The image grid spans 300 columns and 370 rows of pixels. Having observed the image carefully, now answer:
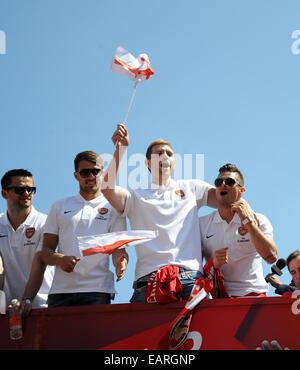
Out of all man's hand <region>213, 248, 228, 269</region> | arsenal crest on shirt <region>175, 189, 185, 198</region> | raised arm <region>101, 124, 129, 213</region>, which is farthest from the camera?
arsenal crest on shirt <region>175, 189, 185, 198</region>

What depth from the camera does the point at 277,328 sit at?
4504 millimetres

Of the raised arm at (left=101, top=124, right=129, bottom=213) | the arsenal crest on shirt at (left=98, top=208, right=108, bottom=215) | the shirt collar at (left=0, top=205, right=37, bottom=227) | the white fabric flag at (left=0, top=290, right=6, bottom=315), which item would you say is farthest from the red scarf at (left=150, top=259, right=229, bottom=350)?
the shirt collar at (left=0, top=205, right=37, bottom=227)

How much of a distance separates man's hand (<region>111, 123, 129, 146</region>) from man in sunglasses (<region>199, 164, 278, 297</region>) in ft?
3.49

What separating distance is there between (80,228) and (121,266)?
0.68m

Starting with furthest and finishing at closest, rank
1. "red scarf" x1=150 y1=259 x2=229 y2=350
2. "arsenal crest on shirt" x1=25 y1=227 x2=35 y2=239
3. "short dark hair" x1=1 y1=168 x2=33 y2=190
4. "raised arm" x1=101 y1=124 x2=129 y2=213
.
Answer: "short dark hair" x1=1 y1=168 x2=33 y2=190, "arsenal crest on shirt" x1=25 y1=227 x2=35 y2=239, "raised arm" x1=101 y1=124 x2=129 y2=213, "red scarf" x1=150 y1=259 x2=229 y2=350

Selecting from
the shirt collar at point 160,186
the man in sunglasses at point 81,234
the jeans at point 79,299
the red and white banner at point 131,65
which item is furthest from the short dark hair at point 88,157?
the jeans at point 79,299

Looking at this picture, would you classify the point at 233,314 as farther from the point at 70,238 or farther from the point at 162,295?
the point at 70,238

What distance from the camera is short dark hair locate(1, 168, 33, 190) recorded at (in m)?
6.33

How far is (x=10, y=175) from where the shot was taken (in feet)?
20.8

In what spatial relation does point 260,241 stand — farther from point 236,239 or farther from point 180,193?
point 180,193

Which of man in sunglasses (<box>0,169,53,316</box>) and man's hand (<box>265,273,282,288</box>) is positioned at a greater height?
man in sunglasses (<box>0,169,53,316</box>)

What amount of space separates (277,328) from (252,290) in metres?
0.76

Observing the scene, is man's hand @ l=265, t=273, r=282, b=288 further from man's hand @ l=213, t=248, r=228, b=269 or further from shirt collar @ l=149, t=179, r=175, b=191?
shirt collar @ l=149, t=179, r=175, b=191
